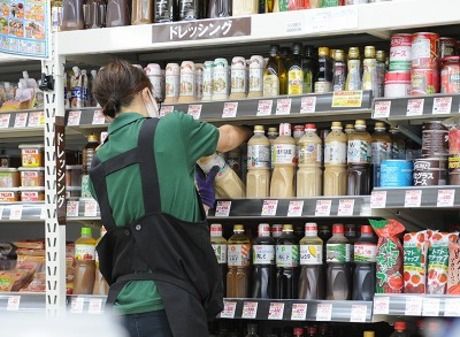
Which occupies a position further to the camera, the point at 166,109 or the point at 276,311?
the point at 166,109

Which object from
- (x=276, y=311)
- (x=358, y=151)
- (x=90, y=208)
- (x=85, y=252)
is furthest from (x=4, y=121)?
(x=358, y=151)

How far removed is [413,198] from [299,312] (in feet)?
2.16

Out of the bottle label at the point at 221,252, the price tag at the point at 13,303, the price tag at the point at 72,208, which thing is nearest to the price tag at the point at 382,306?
the bottle label at the point at 221,252

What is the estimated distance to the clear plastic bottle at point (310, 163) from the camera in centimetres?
368

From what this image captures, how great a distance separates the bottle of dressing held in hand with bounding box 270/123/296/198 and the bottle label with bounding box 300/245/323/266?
24 cm

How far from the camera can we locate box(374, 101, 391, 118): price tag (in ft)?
11.2

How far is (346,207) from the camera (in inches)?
138

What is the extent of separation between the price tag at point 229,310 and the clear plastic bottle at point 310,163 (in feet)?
1.76

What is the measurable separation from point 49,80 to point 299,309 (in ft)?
4.98

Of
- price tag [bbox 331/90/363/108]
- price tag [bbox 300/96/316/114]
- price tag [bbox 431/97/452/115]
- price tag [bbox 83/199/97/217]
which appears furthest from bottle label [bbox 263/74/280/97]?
price tag [bbox 83/199/97/217]

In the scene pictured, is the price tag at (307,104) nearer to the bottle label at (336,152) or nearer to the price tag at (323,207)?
the bottle label at (336,152)

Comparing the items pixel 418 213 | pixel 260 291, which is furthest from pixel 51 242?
pixel 418 213

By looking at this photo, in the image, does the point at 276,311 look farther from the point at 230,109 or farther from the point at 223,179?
the point at 230,109

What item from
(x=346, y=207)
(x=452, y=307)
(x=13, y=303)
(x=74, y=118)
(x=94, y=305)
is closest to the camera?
(x=452, y=307)
